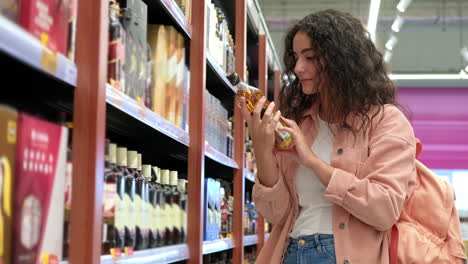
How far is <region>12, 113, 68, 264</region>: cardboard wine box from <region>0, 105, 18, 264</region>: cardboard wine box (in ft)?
0.04

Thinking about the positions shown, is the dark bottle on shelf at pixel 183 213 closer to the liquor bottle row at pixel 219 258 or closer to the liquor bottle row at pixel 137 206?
the liquor bottle row at pixel 137 206

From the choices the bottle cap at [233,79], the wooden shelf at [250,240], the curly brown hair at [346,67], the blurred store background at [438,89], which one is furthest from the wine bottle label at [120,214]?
the blurred store background at [438,89]

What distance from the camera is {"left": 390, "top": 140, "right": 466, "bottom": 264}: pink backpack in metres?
2.13

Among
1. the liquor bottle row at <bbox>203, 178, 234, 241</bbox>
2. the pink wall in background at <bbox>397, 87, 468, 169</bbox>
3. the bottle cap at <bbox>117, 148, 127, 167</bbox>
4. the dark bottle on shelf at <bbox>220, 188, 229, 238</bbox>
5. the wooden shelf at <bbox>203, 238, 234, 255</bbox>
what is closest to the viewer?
the bottle cap at <bbox>117, 148, 127, 167</bbox>

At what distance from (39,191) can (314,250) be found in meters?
1.07

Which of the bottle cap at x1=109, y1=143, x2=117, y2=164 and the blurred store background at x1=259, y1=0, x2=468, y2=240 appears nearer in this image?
the bottle cap at x1=109, y1=143, x2=117, y2=164

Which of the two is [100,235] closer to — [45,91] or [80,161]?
[80,161]

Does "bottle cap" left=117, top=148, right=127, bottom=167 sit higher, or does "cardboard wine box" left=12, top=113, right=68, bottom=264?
"bottle cap" left=117, top=148, right=127, bottom=167

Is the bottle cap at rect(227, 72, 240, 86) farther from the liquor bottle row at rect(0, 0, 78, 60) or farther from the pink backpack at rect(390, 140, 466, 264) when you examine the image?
the liquor bottle row at rect(0, 0, 78, 60)

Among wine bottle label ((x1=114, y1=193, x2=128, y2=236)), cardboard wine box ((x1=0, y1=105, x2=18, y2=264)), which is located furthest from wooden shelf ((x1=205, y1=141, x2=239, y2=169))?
cardboard wine box ((x1=0, y1=105, x2=18, y2=264))

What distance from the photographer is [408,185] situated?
7.36 ft

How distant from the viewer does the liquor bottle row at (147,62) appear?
1.80 meters

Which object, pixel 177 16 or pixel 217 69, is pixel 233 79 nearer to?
pixel 177 16

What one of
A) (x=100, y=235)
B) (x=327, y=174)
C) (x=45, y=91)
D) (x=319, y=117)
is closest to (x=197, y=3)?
(x=319, y=117)
